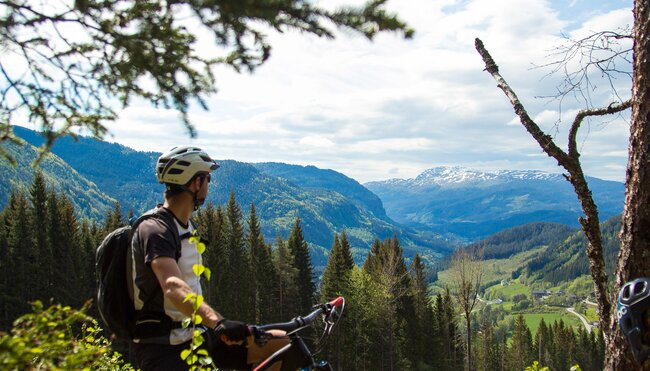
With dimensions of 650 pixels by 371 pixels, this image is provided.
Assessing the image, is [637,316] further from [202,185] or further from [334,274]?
[334,274]

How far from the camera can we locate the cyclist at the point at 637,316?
355 centimetres

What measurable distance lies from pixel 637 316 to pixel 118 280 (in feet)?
12.6

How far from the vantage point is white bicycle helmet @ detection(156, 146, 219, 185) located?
4516 millimetres

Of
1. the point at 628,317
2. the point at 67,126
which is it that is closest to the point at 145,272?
→ the point at 67,126

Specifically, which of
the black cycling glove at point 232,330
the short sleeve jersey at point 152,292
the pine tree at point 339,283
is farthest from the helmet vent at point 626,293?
the pine tree at point 339,283

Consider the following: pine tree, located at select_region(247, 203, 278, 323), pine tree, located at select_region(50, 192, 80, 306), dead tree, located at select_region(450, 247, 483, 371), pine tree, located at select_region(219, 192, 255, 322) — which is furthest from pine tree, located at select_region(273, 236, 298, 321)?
dead tree, located at select_region(450, 247, 483, 371)

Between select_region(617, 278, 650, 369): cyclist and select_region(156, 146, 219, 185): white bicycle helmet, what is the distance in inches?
139

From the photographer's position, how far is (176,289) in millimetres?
3580

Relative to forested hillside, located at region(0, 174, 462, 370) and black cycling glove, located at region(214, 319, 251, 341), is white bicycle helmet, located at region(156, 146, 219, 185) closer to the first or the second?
black cycling glove, located at region(214, 319, 251, 341)

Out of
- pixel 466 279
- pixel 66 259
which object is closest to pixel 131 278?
pixel 466 279

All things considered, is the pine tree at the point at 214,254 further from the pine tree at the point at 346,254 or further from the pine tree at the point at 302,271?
the pine tree at the point at 346,254

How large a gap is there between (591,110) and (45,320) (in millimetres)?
6671

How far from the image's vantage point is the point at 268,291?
52.0 m

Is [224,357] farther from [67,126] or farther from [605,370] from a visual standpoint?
[605,370]
